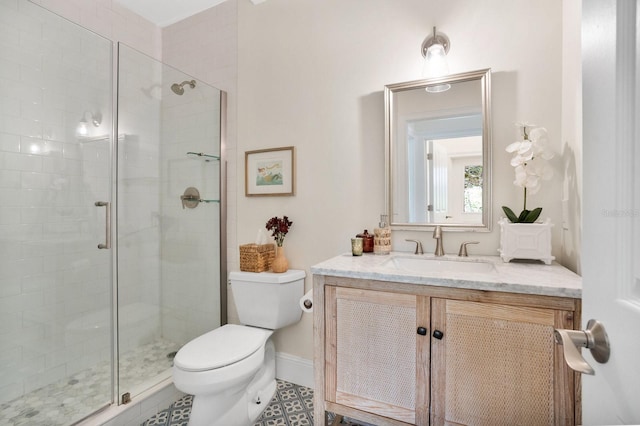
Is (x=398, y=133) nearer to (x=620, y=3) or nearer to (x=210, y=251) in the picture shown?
(x=620, y=3)

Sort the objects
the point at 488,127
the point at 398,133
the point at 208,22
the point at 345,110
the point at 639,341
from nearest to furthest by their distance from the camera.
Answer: the point at 639,341 → the point at 488,127 → the point at 398,133 → the point at 345,110 → the point at 208,22

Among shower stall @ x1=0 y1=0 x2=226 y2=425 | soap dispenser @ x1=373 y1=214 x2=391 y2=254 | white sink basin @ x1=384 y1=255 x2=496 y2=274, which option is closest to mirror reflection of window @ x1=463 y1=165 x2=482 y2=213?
white sink basin @ x1=384 y1=255 x2=496 y2=274

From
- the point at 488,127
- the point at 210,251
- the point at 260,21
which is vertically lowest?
the point at 210,251

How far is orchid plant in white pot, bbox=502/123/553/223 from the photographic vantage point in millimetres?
1351

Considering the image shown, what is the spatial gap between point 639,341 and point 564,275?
920 mm

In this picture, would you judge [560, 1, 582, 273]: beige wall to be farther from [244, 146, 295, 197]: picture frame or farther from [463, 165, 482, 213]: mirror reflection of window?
[244, 146, 295, 197]: picture frame

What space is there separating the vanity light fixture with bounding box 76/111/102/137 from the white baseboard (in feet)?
6.00

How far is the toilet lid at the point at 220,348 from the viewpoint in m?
1.38

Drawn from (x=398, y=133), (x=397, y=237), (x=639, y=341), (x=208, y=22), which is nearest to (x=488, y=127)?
(x=398, y=133)

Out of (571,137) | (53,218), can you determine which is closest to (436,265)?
(571,137)

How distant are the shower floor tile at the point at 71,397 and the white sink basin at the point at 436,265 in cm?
162

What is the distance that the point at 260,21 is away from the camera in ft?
7.00

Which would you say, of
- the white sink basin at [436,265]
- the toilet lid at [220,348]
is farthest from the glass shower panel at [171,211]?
the white sink basin at [436,265]

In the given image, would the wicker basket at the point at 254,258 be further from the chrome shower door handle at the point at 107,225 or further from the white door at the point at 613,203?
Answer: the white door at the point at 613,203
